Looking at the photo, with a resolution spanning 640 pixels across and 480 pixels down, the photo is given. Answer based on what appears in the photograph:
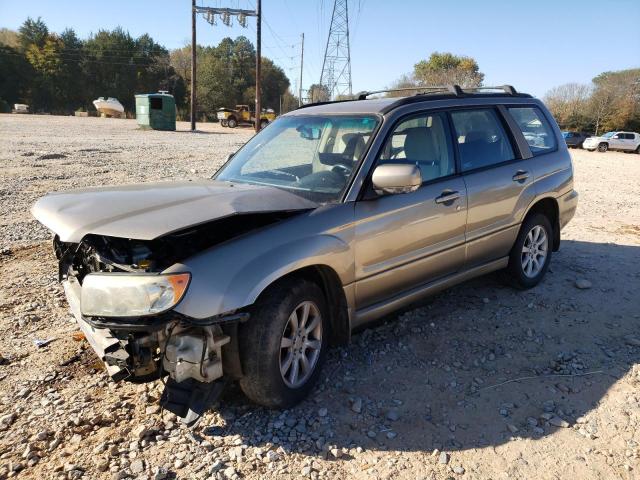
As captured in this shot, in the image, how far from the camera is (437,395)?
3.33m

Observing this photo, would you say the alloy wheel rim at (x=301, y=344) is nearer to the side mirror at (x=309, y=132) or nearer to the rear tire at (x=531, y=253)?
the side mirror at (x=309, y=132)

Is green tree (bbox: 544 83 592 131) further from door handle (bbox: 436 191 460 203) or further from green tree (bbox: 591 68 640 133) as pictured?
door handle (bbox: 436 191 460 203)

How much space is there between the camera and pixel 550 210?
5.28 metres

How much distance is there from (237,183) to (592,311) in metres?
3.41

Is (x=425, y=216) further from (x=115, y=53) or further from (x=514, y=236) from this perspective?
(x=115, y=53)

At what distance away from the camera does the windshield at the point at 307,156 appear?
3.56m

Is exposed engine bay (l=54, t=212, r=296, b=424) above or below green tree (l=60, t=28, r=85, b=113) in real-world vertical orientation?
below

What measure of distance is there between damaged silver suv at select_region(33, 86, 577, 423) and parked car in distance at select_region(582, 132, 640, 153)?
3658cm

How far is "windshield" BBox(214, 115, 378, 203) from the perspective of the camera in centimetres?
356

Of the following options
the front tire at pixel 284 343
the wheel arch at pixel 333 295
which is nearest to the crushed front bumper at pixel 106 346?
the front tire at pixel 284 343

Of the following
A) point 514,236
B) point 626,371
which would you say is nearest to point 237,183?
point 514,236

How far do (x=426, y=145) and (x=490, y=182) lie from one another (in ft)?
2.44

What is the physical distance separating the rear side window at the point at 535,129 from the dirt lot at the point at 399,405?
1.45 meters

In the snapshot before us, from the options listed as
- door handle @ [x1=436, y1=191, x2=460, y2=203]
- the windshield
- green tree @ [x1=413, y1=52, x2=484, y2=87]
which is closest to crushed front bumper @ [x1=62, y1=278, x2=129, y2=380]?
the windshield
